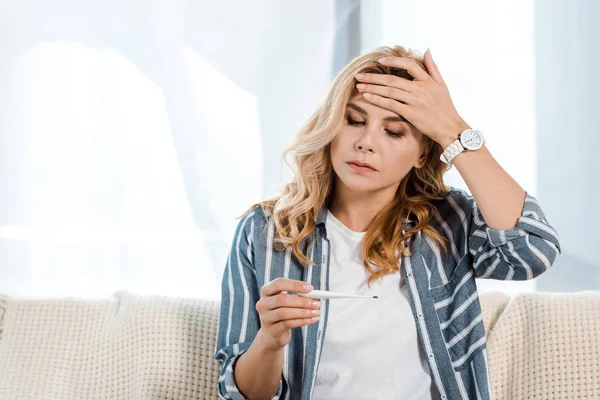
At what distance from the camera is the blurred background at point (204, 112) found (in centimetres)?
213

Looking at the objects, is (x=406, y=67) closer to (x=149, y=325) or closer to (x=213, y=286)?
(x=149, y=325)

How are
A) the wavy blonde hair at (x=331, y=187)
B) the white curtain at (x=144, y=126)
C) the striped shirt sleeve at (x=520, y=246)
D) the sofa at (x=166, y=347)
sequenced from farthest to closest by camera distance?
1. the white curtain at (x=144, y=126)
2. the sofa at (x=166, y=347)
3. the wavy blonde hair at (x=331, y=187)
4. the striped shirt sleeve at (x=520, y=246)

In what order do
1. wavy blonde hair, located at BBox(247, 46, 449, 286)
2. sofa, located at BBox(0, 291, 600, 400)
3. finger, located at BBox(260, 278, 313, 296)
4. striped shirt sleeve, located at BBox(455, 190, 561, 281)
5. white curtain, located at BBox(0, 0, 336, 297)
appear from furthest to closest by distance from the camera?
white curtain, located at BBox(0, 0, 336, 297), sofa, located at BBox(0, 291, 600, 400), wavy blonde hair, located at BBox(247, 46, 449, 286), striped shirt sleeve, located at BBox(455, 190, 561, 281), finger, located at BBox(260, 278, 313, 296)

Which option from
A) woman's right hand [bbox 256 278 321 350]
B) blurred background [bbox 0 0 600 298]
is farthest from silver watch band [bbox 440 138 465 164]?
blurred background [bbox 0 0 600 298]

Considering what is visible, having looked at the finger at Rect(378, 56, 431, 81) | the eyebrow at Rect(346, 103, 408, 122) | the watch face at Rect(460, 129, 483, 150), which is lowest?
the watch face at Rect(460, 129, 483, 150)

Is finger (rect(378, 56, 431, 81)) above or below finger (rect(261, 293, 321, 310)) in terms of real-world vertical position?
above

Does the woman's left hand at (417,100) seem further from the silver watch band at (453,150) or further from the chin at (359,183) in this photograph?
the chin at (359,183)

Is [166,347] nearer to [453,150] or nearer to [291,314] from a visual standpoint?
[291,314]

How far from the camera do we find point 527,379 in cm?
161

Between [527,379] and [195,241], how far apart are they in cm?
100

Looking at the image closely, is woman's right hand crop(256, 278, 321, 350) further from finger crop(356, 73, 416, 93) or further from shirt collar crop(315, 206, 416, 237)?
finger crop(356, 73, 416, 93)

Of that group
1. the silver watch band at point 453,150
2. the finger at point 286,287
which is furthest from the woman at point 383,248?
the finger at point 286,287

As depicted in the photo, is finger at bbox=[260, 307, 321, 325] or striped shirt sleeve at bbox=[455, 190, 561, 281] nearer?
finger at bbox=[260, 307, 321, 325]

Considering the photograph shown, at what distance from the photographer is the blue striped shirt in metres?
1.38
